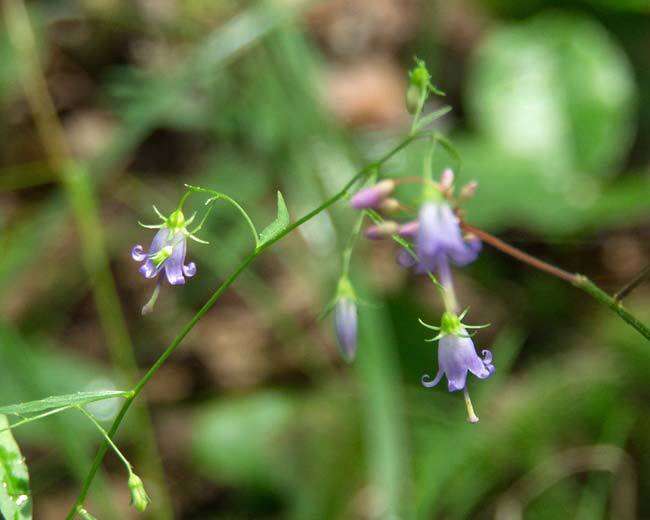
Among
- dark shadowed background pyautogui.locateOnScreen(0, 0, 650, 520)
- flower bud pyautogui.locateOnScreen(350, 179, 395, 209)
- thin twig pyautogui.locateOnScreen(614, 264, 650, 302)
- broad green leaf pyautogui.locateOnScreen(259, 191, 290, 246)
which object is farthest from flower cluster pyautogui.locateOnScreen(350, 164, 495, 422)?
dark shadowed background pyautogui.locateOnScreen(0, 0, 650, 520)

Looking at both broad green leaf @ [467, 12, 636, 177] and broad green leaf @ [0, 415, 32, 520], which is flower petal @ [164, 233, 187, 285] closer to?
broad green leaf @ [0, 415, 32, 520]

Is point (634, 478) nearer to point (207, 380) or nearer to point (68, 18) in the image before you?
point (207, 380)

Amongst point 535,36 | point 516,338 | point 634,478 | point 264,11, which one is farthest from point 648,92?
point 634,478

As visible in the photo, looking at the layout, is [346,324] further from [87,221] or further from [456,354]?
[87,221]

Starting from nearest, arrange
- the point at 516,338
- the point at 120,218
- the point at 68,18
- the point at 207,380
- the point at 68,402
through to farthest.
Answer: the point at 68,402, the point at 516,338, the point at 207,380, the point at 120,218, the point at 68,18

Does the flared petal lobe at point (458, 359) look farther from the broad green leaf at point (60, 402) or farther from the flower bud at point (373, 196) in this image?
the broad green leaf at point (60, 402)

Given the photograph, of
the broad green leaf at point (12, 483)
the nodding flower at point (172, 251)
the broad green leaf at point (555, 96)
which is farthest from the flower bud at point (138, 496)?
the broad green leaf at point (555, 96)
